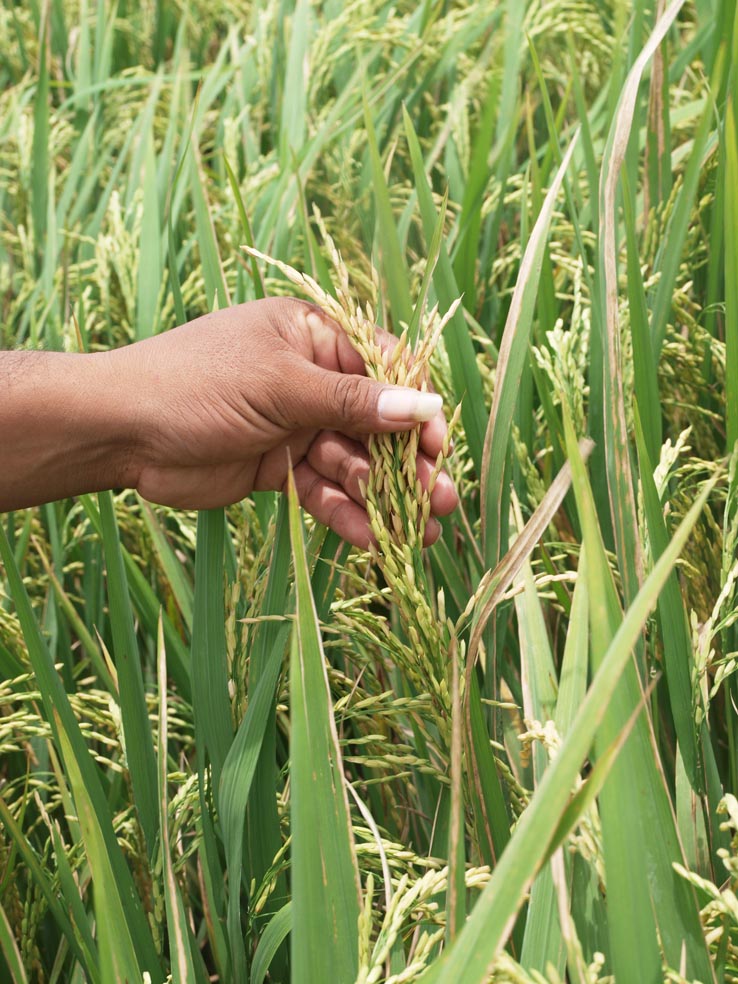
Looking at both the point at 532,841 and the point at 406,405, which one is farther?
the point at 406,405

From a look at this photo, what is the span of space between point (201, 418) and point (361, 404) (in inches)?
8.4

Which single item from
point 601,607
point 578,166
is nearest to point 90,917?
point 601,607

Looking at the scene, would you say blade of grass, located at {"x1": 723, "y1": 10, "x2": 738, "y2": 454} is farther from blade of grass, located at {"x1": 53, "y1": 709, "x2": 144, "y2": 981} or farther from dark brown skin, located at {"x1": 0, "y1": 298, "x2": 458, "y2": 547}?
blade of grass, located at {"x1": 53, "y1": 709, "x2": 144, "y2": 981}

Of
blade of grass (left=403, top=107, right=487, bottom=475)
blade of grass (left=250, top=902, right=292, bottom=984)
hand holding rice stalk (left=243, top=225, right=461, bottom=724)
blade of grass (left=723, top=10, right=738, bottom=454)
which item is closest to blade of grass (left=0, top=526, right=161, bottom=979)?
blade of grass (left=250, top=902, right=292, bottom=984)

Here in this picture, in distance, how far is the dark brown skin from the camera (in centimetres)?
103

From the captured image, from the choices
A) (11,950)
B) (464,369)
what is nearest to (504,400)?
(464,369)

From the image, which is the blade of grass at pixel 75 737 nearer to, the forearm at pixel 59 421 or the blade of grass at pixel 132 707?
the blade of grass at pixel 132 707

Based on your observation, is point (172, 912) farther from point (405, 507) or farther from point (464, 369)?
point (464, 369)

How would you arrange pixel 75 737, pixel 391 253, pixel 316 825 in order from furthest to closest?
pixel 391 253, pixel 75 737, pixel 316 825

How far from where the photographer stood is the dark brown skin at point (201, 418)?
3.37 ft

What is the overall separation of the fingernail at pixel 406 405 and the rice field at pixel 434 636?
19 millimetres

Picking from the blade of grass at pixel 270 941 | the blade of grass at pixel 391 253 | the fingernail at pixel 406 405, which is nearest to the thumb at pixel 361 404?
the fingernail at pixel 406 405

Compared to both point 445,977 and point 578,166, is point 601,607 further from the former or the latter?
→ point 578,166

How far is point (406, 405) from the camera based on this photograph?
86 centimetres
